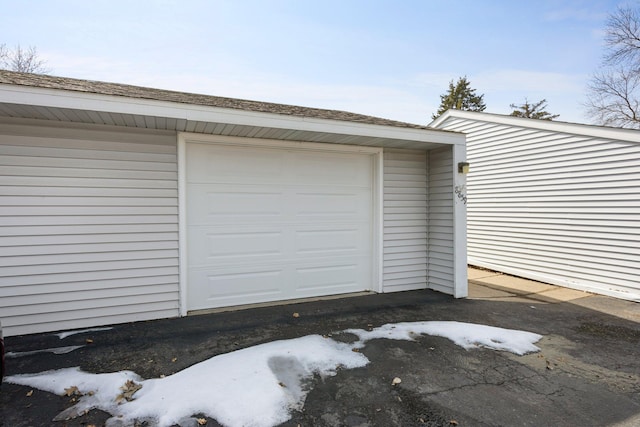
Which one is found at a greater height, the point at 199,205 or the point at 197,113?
the point at 197,113

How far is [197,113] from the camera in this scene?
151 inches

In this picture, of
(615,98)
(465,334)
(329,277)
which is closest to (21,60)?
(329,277)

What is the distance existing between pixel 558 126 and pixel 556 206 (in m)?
1.46

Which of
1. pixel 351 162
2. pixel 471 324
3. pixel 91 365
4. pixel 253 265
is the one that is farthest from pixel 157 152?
pixel 471 324

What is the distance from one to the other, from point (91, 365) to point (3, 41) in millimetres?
20166

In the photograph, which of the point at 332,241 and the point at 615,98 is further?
the point at 615,98

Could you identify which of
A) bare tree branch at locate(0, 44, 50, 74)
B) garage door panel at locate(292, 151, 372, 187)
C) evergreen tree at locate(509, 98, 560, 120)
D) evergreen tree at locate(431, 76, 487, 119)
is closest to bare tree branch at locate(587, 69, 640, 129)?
evergreen tree at locate(509, 98, 560, 120)

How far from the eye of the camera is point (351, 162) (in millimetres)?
5477

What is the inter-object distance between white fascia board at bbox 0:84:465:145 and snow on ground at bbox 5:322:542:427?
8.10ft

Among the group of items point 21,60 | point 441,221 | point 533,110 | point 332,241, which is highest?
point 533,110

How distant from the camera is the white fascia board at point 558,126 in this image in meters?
5.34

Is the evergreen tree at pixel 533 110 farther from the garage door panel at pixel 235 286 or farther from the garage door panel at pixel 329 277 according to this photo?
the garage door panel at pixel 235 286

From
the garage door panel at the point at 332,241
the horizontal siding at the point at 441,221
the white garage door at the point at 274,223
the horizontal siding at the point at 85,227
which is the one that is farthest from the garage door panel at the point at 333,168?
the horizontal siding at the point at 85,227

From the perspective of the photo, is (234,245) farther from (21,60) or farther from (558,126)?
(21,60)
